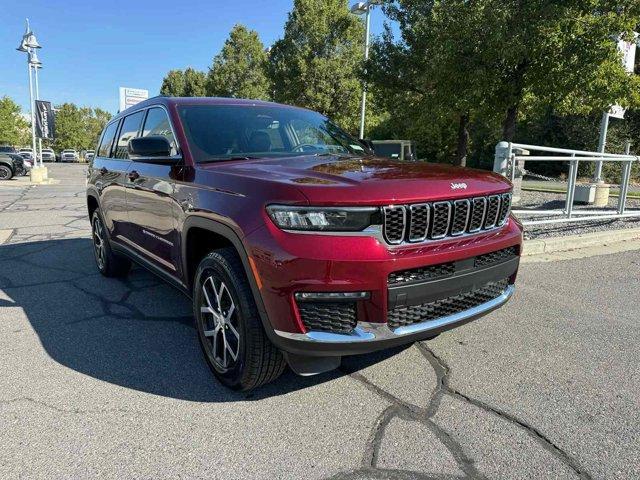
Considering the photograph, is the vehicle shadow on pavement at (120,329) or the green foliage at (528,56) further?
the green foliage at (528,56)

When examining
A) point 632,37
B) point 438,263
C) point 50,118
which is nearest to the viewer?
point 438,263

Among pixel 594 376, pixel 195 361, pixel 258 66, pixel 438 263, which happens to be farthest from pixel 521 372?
pixel 258 66

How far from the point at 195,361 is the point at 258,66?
3447cm

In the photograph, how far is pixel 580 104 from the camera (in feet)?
33.7

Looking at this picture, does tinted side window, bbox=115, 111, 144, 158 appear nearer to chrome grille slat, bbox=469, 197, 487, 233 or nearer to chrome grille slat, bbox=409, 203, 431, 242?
chrome grille slat, bbox=409, 203, 431, 242

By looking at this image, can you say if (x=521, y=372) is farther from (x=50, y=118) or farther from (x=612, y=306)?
(x=50, y=118)

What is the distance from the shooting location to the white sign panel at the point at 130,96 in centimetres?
1734

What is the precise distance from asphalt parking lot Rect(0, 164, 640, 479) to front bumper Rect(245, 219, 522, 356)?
0.50 meters

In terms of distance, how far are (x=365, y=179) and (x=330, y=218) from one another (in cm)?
34

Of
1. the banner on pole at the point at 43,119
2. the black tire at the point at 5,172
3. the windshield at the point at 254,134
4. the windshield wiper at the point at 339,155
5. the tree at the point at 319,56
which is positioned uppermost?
the tree at the point at 319,56

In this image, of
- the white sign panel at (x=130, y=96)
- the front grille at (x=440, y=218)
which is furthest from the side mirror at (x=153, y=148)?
the white sign panel at (x=130, y=96)

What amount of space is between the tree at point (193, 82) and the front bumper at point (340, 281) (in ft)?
151

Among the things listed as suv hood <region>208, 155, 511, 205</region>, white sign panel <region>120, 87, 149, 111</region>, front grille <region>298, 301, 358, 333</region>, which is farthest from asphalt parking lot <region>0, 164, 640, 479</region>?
white sign panel <region>120, 87, 149, 111</region>

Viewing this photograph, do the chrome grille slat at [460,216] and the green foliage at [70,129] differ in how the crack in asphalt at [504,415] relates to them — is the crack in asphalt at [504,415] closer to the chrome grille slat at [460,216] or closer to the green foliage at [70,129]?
the chrome grille slat at [460,216]
